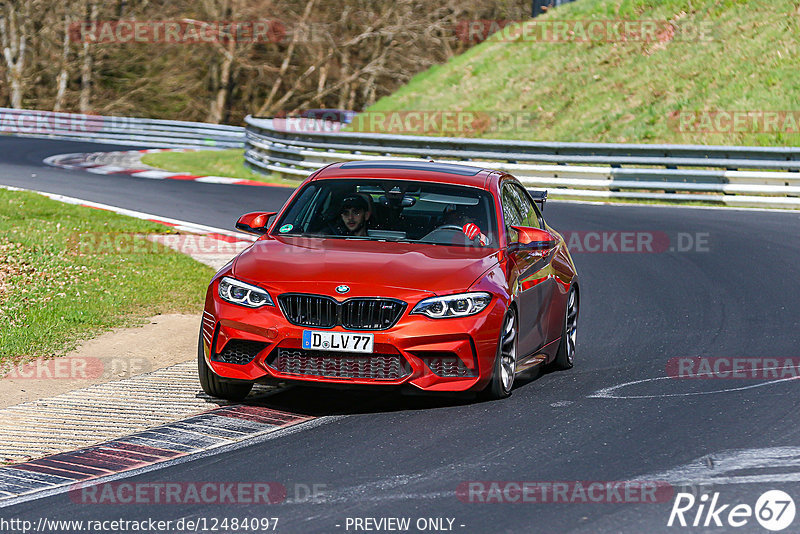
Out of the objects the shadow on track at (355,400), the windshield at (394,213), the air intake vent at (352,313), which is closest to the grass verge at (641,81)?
the windshield at (394,213)

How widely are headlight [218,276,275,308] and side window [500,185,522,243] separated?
2020 millimetres

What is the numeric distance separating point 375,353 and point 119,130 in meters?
35.7

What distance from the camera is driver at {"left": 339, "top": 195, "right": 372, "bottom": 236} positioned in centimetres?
854

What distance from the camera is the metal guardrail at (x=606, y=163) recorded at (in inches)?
849

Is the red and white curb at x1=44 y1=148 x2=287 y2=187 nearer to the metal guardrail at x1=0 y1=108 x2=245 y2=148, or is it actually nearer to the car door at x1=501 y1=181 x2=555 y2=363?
the metal guardrail at x1=0 y1=108 x2=245 y2=148

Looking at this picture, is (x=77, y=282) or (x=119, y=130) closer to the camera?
(x=77, y=282)

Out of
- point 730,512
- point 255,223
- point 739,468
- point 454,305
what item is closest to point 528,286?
point 454,305

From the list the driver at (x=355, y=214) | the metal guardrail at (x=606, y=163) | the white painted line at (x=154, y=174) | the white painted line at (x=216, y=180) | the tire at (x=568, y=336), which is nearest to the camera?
the driver at (x=355, y=214)

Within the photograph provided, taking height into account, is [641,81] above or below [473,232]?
above

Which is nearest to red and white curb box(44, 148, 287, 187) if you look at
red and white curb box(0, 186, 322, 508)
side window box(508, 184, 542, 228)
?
side window box(508, 184, 542, 228)

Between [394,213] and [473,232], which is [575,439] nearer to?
[473,232]

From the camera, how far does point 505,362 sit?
782cm

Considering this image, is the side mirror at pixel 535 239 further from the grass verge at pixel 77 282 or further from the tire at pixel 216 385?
the grass verge at pixel 77 282

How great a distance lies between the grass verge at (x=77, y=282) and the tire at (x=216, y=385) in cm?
222
